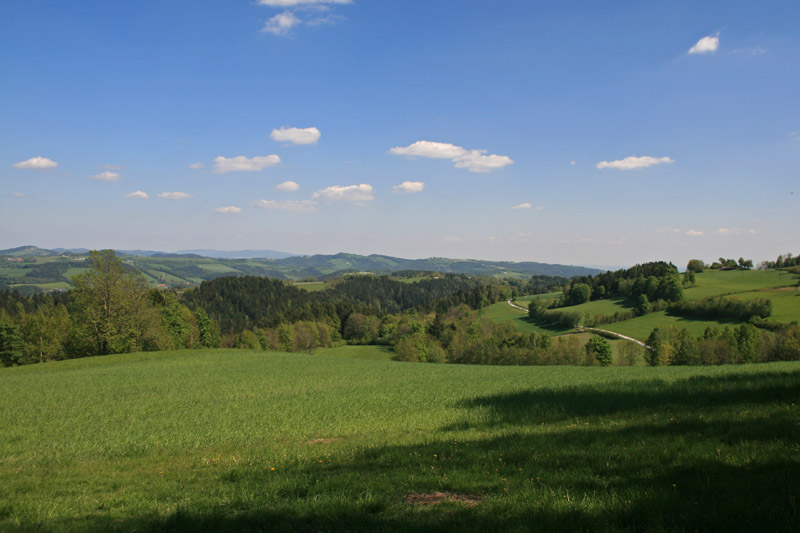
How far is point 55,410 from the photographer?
20.8 m

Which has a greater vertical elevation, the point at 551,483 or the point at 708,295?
the point at 551,483

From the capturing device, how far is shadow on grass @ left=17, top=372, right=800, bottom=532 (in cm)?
486

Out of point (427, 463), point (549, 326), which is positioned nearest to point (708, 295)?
point (549, 326)

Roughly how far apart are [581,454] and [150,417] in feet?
62.3

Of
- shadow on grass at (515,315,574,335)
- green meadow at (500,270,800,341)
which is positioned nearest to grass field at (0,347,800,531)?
green meadow at (500,270,800,341)

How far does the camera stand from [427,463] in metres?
8.28

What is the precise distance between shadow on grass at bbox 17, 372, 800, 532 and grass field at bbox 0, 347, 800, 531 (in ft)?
0.12

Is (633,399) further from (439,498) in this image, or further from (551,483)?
(439,498)

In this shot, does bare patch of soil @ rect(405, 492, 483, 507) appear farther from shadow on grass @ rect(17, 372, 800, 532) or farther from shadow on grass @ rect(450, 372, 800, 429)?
shadow on grass @ rect(450, 372, 800, 429)

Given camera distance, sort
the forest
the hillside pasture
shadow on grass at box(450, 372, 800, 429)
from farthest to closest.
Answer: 1. the hillside pasture
2. the forest
3. shadow on grass at box(450, 372, 800, 429)

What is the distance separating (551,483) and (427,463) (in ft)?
8.95

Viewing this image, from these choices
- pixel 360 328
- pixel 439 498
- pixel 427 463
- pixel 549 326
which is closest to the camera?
pixel 439 498

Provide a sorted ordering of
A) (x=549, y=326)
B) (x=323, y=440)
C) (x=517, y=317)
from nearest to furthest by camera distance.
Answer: (x=323, y=440) < (x=549, y=326) < (x=517, y=317)

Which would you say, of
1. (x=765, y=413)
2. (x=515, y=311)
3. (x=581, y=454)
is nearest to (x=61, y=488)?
(x=581, y=454)
